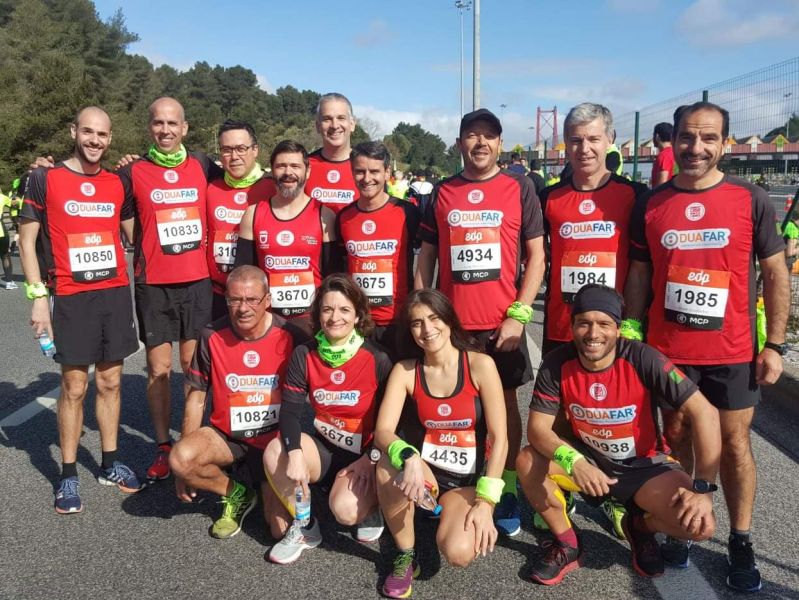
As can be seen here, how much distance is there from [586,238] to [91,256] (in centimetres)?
294

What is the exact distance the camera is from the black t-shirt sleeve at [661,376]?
2.84 metres

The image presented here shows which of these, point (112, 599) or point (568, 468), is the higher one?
point (568, 468)

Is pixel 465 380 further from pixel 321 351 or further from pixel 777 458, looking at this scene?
pixel 777 458

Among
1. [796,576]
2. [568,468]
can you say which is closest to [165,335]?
[568,468]

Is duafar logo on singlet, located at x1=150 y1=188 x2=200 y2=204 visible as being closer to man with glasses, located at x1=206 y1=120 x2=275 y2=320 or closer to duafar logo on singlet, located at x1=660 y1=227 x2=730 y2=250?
man with glasses, located at x1=206 y1=120 x2=275 y2=320

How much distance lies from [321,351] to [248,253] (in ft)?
3.18

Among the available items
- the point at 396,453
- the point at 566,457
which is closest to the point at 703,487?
the point at 566,457

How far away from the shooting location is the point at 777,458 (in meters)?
4.10

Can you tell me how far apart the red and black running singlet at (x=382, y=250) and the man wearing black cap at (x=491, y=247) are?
25 centimetres

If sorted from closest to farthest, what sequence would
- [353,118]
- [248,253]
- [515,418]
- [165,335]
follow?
[515,418] < [248,253] < [165,335] < [353,118]

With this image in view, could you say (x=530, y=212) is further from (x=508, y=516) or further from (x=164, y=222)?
(x=164, y=222)

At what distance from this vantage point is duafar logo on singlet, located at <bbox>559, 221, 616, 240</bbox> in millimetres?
3307

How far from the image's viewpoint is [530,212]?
3486mm

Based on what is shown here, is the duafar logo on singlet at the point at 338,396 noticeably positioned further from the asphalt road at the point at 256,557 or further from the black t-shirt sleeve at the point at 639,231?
the black t-shirt sleeve at the point at 639,231
